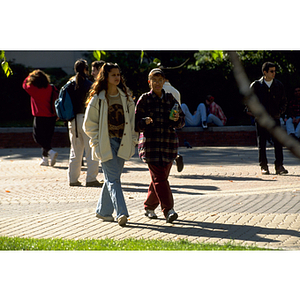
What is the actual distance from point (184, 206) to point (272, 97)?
382 cm

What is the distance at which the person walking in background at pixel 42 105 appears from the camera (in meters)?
12.1

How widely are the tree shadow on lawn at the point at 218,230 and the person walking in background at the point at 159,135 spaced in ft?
0.62

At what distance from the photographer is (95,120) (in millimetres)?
5887

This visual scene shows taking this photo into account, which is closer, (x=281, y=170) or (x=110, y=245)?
(x=110, y=245)

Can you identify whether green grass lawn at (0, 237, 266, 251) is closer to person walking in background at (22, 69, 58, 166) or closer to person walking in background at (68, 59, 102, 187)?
person walking in background at (68, 59, 102, 187)

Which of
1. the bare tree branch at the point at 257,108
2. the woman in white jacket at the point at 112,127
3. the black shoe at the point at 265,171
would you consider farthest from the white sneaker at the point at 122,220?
the black shoe at the point at 265,171

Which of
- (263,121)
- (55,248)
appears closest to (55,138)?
(55,248)

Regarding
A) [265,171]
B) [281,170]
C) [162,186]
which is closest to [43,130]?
[265,171]

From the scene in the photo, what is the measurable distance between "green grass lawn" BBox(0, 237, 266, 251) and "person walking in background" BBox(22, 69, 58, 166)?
24.2ft

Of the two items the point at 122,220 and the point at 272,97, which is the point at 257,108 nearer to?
the point at 122,220

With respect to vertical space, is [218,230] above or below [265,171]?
above

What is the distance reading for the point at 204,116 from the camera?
17719 mm

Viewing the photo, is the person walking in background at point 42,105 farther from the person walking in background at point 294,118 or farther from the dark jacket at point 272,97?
the person walking in background at point 294,118

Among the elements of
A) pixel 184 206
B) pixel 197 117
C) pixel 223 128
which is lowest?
pixel 184 206
